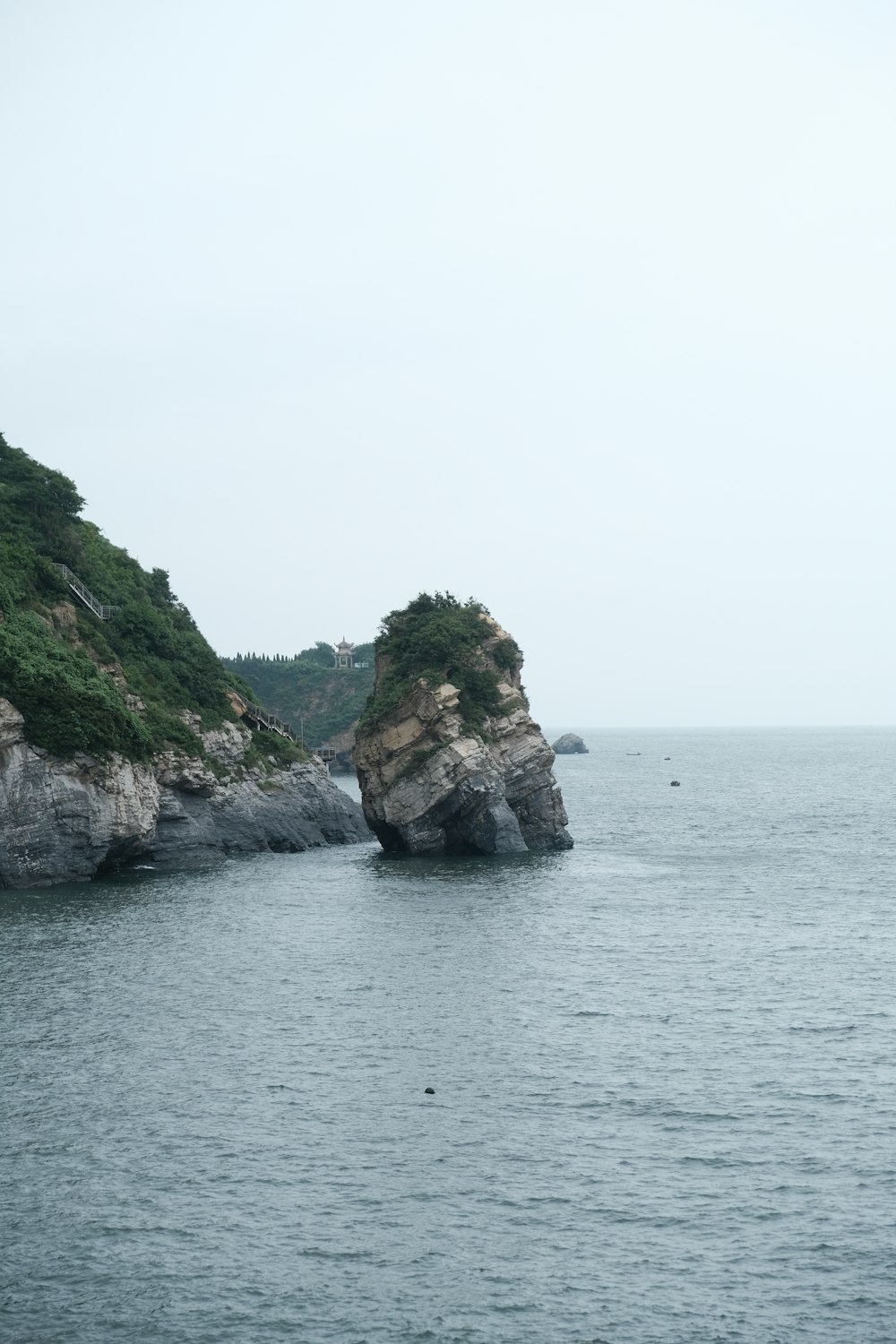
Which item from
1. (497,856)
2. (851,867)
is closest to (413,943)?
(497,856)

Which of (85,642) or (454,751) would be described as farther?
(85,642)

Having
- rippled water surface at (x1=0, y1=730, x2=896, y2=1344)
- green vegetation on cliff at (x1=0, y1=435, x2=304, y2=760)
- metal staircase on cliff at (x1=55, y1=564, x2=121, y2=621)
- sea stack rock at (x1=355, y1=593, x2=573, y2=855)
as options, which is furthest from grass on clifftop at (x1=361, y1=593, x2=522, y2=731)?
rippled water surface at (x1=0, y1=730, x2=896, y2=1344)

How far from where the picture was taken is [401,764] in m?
80.4

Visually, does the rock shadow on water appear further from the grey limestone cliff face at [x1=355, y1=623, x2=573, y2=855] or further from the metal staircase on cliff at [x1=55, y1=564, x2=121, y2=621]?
the metal staircase on cliff at [x1=55, y1=564, x2=121, y2=621]

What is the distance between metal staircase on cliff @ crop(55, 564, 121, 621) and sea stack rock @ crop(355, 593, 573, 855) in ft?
67.2

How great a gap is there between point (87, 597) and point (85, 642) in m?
7.26

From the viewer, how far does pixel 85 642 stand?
79.9 m

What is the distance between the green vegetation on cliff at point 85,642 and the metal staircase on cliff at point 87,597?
567 millimetres

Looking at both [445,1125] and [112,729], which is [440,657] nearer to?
[112,729]

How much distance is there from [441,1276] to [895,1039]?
2033 cm

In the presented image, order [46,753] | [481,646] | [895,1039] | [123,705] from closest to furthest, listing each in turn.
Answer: [895,1039] < [46,753] < [123,705] < [481,646]

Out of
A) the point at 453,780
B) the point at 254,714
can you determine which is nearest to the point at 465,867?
the point at 453,780

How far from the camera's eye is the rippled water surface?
73.9 feet

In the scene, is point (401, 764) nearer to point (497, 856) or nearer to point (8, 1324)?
point (497, 856)
